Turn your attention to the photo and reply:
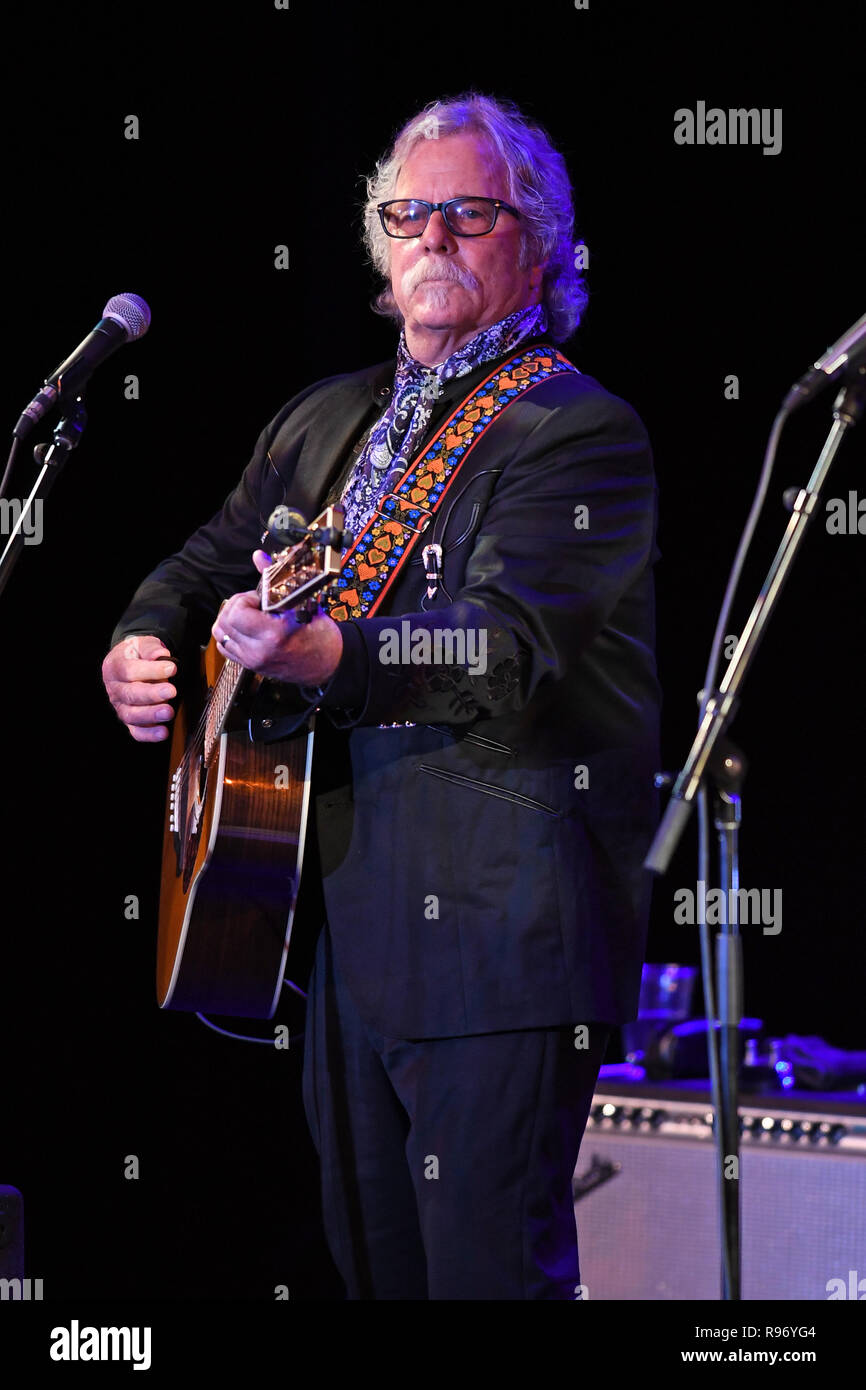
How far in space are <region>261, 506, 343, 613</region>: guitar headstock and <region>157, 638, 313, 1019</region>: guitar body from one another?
0.47 m

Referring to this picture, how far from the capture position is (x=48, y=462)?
238 cm

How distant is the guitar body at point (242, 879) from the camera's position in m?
2.30

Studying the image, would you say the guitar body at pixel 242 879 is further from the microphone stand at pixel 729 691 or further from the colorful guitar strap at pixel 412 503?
the microphone stand at pixel 729 691

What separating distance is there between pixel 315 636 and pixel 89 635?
5.67 ft

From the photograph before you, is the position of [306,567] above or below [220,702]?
above

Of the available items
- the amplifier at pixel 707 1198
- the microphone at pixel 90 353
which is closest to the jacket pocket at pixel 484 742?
the microphone at pixel 90 353

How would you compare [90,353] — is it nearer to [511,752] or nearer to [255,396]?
Result: [511,752]

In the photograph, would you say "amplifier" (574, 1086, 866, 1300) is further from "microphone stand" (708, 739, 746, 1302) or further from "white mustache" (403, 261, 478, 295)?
"white mustache" (403, 261, 478, 295)

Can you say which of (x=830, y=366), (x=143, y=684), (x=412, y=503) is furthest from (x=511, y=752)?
(x=143, y=684)

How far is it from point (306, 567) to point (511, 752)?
1.57 feet

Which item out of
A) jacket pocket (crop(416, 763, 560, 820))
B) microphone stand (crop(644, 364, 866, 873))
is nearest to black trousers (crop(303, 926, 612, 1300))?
jacket pocket (crop(416, 763, 560, 820))
